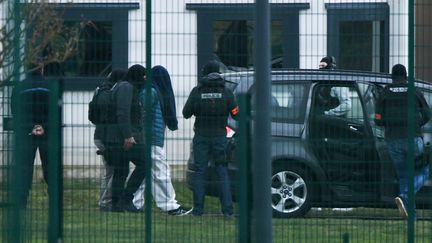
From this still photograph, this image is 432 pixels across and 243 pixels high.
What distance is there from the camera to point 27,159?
1059 centimetres

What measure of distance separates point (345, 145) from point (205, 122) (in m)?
1.19

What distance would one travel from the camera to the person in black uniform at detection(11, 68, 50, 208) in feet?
34.3

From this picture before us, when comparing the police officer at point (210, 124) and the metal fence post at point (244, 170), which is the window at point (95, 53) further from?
the metal fence post at point (244, 170)

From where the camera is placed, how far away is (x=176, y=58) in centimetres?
1084

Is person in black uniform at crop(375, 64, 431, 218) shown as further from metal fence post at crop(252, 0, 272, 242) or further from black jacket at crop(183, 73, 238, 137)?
metal fence post at crop(252, 0, 272, 242)

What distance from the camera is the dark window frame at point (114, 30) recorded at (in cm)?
1077

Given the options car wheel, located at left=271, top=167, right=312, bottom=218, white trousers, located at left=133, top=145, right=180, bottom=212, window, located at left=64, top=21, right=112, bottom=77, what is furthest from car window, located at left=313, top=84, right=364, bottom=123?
window, located at left=64, top=21, right=112, bottom=77

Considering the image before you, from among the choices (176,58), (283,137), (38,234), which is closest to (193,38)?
(176,58)

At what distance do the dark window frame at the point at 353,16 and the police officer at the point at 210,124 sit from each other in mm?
961

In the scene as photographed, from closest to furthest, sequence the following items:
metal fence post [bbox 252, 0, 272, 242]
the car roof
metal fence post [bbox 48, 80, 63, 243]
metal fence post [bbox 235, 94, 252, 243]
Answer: metal fence post [bbox 252, 0, 272, 242] < metal fence post [bbox 235, 94, 252, 243] < metal fence post [bbox 48, 80, 63, 243] < the car roof

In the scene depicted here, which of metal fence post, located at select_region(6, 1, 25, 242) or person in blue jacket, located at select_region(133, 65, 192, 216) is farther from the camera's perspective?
person in blue jacket, located at select_region(133, 65, 192, 216)

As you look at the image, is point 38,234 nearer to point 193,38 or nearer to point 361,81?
point 193,38

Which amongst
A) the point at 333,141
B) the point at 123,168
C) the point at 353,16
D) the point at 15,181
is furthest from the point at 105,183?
A: the point at 353,16

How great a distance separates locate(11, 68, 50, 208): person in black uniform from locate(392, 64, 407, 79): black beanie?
2874mm
